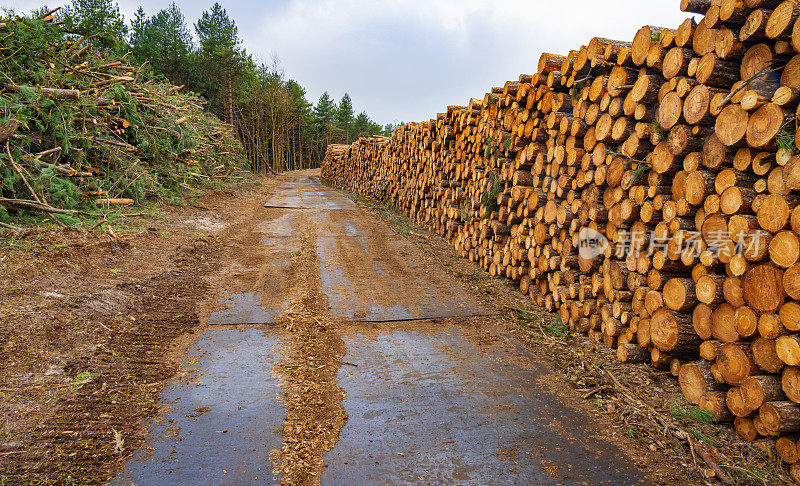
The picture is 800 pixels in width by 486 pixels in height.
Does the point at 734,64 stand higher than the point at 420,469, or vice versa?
the point at 734,64

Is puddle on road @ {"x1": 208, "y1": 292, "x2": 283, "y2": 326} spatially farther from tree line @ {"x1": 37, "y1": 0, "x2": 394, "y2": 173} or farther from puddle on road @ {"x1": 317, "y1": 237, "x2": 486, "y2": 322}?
tree line @ {"x1": 37, "y1": 0, "x2": 394, "y2": 173}

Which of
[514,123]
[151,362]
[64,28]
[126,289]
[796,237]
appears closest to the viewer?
[796,237]

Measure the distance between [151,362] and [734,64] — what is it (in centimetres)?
508

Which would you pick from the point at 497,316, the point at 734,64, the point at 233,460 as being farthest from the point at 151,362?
the point at 734,64

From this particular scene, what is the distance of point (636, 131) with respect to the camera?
3.74 m

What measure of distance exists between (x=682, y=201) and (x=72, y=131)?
30.3 feet

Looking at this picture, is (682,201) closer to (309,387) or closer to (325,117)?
(309,387)

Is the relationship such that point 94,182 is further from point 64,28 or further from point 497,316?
point 497,316

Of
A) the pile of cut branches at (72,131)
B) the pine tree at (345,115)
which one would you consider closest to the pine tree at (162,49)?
the pile of cut branches at (72,131)

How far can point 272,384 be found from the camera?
3354 millimetres

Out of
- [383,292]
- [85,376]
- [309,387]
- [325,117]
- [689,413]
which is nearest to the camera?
[689,413]

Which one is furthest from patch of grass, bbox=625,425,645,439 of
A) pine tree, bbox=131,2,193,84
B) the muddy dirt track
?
pine tree, bbox=131,2,193,84

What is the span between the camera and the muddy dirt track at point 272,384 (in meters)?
2.52

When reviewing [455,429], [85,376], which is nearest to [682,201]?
[455,429]
